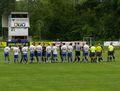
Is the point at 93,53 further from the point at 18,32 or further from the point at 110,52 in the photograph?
the point at 18,32

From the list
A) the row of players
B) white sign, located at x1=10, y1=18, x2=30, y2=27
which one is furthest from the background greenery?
the row of players

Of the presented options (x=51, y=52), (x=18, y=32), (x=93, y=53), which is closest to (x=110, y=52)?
(x=93, y=53)

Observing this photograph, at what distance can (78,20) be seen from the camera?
109188 millimetres

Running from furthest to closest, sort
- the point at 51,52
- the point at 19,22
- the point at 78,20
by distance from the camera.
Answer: the point at 78,20, the point at 19,22, the point at 51,52

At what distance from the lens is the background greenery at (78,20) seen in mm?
100875

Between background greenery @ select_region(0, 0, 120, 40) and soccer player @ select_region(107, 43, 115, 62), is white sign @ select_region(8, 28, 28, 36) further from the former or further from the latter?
soccer player @ select_region(107, 43, 115, 62)

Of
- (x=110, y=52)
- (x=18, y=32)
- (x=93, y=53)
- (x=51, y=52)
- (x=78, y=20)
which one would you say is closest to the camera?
(x=51, y=52)

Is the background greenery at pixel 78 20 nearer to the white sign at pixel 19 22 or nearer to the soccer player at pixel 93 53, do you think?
the white sign at pixel 19 22

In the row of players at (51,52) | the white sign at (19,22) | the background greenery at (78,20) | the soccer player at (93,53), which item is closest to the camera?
the row of players at (51,52)

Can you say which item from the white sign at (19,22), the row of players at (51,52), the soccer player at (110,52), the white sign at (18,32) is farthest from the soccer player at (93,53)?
the white sign at (19,22)

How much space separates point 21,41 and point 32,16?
43.0 metres

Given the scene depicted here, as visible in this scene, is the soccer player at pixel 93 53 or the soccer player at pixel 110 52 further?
the soccer player at pixel 110 52

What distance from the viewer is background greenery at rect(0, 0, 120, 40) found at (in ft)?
331

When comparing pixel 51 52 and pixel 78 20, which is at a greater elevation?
pixel 78 20
